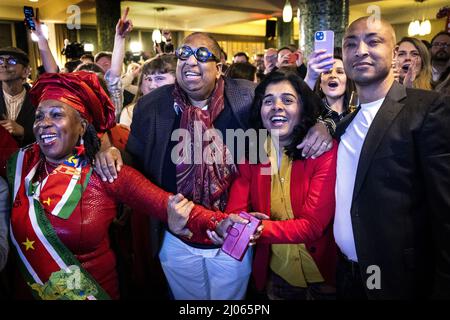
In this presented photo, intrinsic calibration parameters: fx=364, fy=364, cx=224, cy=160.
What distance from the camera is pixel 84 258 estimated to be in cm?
161

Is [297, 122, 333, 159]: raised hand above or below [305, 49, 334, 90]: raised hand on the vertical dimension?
below

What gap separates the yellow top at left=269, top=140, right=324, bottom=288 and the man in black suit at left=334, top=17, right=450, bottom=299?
0.66 ft

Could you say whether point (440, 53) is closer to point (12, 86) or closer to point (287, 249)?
point (287, 249)

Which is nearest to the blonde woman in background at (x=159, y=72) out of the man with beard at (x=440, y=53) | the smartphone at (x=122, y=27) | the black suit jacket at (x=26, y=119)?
the smartphone at (x=122, y=27)

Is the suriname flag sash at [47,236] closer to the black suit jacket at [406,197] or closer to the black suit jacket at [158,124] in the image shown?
the black suit jacket at [158,124]

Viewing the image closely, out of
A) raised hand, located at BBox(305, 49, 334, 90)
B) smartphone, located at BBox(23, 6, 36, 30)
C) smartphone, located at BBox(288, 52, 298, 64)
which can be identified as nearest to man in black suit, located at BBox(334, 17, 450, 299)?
raised hand, located at BBox(305, 49, 334, 90)

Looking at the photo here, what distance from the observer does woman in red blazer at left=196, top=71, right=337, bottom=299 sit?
1609 mm

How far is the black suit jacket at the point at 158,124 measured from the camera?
1.88 metres

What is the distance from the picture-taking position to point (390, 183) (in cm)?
134

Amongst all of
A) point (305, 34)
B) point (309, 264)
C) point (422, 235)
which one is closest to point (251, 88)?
point (309, 264)

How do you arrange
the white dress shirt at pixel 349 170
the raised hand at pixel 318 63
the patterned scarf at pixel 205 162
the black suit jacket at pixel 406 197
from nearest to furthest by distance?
the black suit jacket at pixel 406 197
the white dress shirt at pixel 349 170
the patterned scarf at pixel 205 162
the raised hand at pixel 318 63

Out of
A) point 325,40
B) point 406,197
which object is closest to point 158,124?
point 325,40

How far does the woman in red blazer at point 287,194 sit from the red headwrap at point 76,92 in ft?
2.26

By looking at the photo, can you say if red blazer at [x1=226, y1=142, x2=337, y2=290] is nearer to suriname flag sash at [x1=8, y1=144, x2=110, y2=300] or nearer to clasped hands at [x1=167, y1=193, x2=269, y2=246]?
clasped hands at [x1=167, y1=193, x2=269, y2=246]
